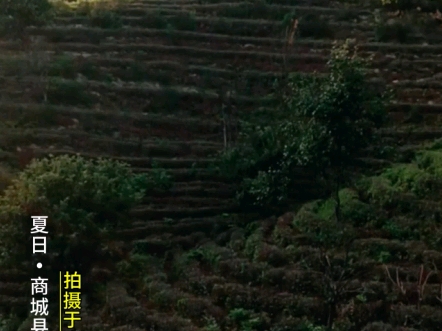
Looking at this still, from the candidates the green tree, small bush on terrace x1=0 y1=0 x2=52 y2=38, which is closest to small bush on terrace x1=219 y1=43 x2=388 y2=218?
the green tree

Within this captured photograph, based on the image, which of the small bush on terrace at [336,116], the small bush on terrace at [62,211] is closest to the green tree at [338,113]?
the small bush on terrace at [336,116]

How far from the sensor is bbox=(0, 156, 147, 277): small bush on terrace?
1055 cm

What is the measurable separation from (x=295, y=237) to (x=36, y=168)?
4.52m

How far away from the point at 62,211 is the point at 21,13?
995 cm

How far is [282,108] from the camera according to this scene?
62.4 feet

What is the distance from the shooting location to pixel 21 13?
1891 cm

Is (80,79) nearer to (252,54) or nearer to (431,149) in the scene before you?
(252,54)

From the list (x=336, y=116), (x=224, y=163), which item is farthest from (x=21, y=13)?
(x=336, y=116)

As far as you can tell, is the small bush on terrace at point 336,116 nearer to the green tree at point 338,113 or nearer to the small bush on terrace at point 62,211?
the green tree at point 338,113

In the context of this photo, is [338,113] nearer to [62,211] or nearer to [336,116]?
[336,116]

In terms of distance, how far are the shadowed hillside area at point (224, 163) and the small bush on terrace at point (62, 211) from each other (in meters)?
0.03

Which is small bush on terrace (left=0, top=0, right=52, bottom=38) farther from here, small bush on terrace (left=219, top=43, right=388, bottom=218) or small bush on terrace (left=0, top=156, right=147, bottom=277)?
small bush on terrace (left=219, top=43, right=388, bottom=218)

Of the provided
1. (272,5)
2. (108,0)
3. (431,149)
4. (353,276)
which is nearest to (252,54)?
(272,5)

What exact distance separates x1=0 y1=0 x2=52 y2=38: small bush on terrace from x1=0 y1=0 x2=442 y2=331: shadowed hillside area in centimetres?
6
